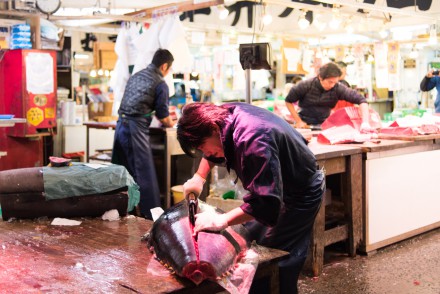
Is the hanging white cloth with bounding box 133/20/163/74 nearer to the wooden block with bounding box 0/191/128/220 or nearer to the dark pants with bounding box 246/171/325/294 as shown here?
the wooden block with bounding box 0/191/128/220

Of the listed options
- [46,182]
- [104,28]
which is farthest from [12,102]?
[46,182]

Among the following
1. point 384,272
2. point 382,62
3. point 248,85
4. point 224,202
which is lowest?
point 384,272

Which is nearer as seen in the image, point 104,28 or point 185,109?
point 185,109

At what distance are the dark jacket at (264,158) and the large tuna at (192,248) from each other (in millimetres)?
245

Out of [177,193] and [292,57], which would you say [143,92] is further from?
[292,57]

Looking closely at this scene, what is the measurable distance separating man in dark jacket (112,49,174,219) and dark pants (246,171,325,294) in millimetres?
3833

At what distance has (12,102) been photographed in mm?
7973

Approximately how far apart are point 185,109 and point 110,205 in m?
1.48

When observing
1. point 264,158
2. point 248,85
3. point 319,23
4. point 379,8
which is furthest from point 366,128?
point 264,158

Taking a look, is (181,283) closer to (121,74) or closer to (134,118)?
(134,118)

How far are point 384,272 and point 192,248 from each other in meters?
3.25

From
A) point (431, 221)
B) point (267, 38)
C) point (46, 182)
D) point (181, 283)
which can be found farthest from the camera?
point (267, 38)

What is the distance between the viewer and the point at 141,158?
7.26 metres

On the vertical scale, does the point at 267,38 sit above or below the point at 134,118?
above
